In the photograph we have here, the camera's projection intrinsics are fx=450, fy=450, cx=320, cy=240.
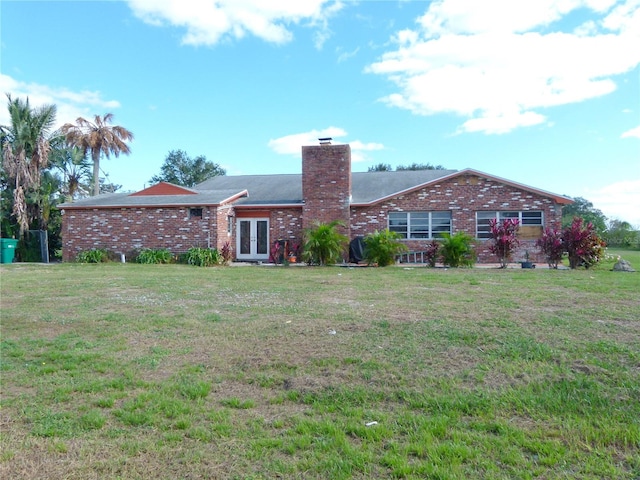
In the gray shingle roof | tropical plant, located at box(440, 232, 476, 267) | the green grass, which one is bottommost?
the green grass

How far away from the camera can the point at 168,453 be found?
9.45 ft

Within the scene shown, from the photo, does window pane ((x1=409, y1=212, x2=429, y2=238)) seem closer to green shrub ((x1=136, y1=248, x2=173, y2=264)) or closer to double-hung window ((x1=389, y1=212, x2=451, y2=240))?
double-hung window ((x1=389, y1=212, x2=451, y2=240))

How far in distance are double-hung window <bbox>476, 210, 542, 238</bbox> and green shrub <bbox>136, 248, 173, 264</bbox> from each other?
12.9 metres

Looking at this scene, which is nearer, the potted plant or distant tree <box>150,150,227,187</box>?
the potted plant

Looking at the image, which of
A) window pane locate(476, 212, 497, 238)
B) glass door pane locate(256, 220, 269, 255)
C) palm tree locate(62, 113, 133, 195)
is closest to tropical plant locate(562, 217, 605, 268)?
window pane locate(476, 212, 497, 238)

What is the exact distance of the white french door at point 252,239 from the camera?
20234 millimetres

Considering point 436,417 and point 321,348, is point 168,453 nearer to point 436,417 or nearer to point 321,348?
point 436,417

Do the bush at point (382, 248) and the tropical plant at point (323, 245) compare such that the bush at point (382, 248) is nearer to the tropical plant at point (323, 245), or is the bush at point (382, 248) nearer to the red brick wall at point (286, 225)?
the tropical plant at point (323, 245)

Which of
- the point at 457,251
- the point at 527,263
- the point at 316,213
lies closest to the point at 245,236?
the point at 316,213

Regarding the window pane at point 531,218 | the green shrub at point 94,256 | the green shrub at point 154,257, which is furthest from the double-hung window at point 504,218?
the green shrub at point 94,256

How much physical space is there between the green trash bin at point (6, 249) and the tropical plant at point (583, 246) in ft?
75.2

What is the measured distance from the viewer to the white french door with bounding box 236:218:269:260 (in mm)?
20234

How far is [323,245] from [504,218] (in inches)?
307

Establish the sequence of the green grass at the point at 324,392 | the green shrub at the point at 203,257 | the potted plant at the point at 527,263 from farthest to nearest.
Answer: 1. the green shrub at the point at 203,257
2. the potted plant at the point at 527,263
3. the green grass at the point at 324,392
